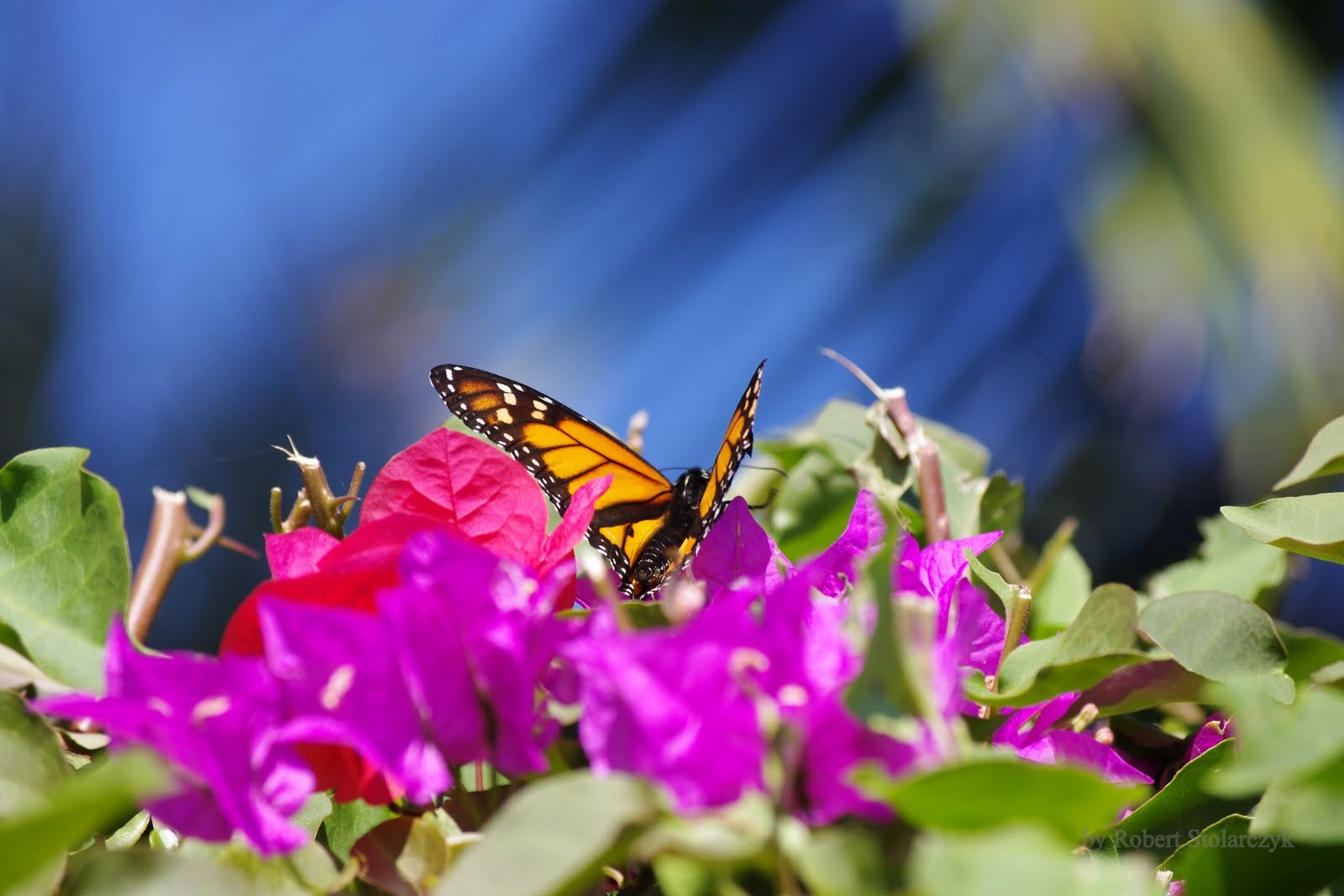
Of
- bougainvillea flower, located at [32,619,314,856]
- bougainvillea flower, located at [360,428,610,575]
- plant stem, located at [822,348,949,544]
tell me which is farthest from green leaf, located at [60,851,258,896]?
plant stem, located at [822,348,949,544]

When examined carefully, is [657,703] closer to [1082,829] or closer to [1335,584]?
[1082,829]

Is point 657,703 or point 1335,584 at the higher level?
point 657,703

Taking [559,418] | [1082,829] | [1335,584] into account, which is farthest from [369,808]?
[1335,584]

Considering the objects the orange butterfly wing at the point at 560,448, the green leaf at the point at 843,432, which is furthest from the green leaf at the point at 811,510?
the orange butterfly wing at the point at 560,448

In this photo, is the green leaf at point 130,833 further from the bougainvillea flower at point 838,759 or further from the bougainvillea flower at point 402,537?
the bougainvillea flower at point 838,759

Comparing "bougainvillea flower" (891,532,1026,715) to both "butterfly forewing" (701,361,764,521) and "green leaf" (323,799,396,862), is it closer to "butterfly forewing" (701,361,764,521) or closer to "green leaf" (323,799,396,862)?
"green leaf" (323,799,396,862)

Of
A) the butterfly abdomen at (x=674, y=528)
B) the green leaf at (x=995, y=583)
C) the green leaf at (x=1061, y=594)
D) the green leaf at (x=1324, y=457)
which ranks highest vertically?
the green leaf at (x=1324, y=457)
